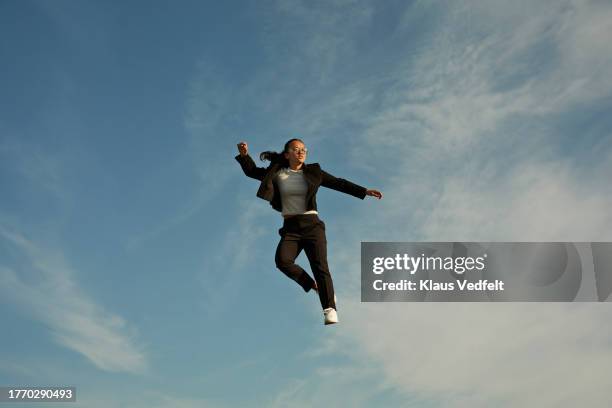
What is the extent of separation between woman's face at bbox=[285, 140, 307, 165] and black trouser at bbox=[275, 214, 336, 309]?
3.45 ft

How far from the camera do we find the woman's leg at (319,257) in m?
11.6

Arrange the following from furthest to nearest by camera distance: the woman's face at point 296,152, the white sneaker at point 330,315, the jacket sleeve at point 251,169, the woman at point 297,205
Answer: the jacket sleeve at point 251,169
the woman's face at point 296,152
the woman at point 297,205
the white sneaker at point 330,315

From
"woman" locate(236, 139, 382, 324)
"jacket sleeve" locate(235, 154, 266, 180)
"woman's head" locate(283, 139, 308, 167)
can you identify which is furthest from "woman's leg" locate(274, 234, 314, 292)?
"woman's head" locate(283, 139, 308, 167)

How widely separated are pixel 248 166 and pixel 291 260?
6.33 feet

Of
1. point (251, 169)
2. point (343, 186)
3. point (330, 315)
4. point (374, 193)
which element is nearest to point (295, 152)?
point (251, 169)

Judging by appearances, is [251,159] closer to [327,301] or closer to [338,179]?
[338,179]

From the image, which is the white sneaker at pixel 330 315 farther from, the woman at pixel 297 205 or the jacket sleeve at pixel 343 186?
the jacket sleeve at pixel 343 186

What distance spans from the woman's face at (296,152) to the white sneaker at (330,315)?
276cm

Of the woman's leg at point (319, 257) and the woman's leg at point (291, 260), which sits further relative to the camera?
the woman's leg at point (291, 260)

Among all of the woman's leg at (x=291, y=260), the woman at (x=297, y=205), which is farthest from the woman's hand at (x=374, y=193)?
the woman's leg at (x=291, y=260)

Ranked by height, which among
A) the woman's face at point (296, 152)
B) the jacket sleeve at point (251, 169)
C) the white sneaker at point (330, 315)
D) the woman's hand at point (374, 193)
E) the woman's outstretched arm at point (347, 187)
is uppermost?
the woman's face at point (296, 152)

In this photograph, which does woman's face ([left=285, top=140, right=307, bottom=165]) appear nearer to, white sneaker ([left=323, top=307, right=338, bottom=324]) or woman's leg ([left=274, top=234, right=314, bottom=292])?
woman's leg ([left=274, top=234, right=314, bottom=292])

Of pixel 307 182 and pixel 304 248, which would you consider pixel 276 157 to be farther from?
pixel 304 248

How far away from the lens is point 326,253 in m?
11.9
